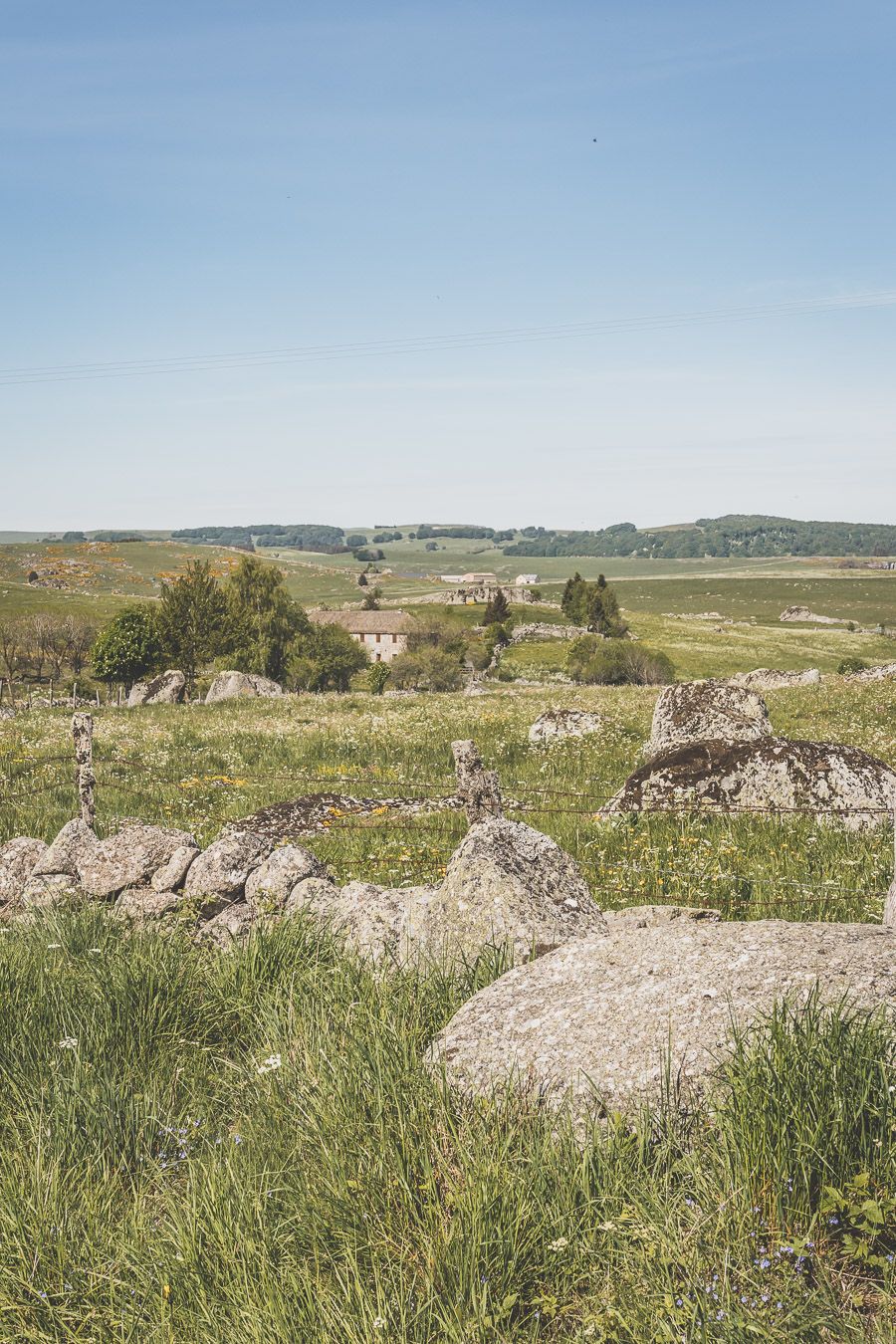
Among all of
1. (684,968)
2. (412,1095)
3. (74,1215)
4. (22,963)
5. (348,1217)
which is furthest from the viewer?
(22,963)

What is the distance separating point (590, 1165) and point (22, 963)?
5088 mm

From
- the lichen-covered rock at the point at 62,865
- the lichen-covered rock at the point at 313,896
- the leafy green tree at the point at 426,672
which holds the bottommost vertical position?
the leafy green tree at the point at 426,672

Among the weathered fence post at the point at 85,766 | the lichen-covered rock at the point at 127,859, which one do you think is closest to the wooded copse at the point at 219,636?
the weathered fence post at the point at 85,766

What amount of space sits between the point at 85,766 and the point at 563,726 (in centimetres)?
1552

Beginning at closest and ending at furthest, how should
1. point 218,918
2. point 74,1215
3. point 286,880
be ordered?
point 74,1215 → point 218,918 → point 286,880

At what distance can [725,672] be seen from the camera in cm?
10312

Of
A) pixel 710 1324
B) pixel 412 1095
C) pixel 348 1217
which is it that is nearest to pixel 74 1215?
pixel 348 1217

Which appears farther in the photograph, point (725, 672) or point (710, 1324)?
point (725, 672)

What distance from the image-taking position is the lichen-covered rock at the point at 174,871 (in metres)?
10.2

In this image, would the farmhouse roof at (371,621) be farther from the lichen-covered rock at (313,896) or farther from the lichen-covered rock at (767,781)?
the lichen-covered rock at (313,896)

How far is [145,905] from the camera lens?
9.62 meters

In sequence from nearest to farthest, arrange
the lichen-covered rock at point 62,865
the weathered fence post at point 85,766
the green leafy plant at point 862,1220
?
1. the green leafy plant at point 862,1220
2. the lichen-covered rock at point 62,865
3. the weathered fence post at point 85,766

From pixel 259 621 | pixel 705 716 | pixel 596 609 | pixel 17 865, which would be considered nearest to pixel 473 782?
pixel 17 865

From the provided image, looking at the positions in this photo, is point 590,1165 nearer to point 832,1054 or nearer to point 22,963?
point 832,1054
